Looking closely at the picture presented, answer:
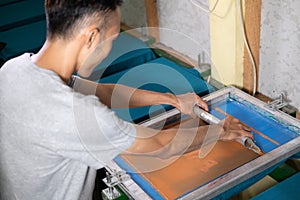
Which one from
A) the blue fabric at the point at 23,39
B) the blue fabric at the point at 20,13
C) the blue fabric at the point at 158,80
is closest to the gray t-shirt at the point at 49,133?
the blue fabric at the point at 158,80

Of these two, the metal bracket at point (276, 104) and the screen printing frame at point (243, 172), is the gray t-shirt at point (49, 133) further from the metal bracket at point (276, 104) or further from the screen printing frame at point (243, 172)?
the metal bracket at point (276, 104)

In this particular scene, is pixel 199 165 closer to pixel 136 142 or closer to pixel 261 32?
pixel 136 142

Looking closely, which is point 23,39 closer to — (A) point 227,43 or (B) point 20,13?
(B) point 20,13

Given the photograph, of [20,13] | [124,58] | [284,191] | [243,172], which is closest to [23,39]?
[20,13]

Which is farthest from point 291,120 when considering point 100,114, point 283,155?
point 100,114

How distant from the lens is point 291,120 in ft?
4.63

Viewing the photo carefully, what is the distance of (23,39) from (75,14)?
1.58m

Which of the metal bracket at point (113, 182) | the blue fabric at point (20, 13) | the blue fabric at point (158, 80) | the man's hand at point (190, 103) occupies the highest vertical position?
the blue fabric at point (20, 13)

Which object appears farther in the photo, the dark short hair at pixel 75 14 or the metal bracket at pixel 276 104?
the metal bracket at pixel 276 104

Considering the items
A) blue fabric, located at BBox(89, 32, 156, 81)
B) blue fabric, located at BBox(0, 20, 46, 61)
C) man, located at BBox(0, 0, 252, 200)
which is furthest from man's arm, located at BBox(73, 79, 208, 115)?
blue fabric, located at BBox(0, 20, 46, 61)

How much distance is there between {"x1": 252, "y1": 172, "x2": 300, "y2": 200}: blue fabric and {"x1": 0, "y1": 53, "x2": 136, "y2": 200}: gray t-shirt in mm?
497

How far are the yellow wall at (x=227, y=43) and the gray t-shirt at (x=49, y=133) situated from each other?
0.90 m

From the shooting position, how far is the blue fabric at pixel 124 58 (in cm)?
207

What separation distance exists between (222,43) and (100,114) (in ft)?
3.34
